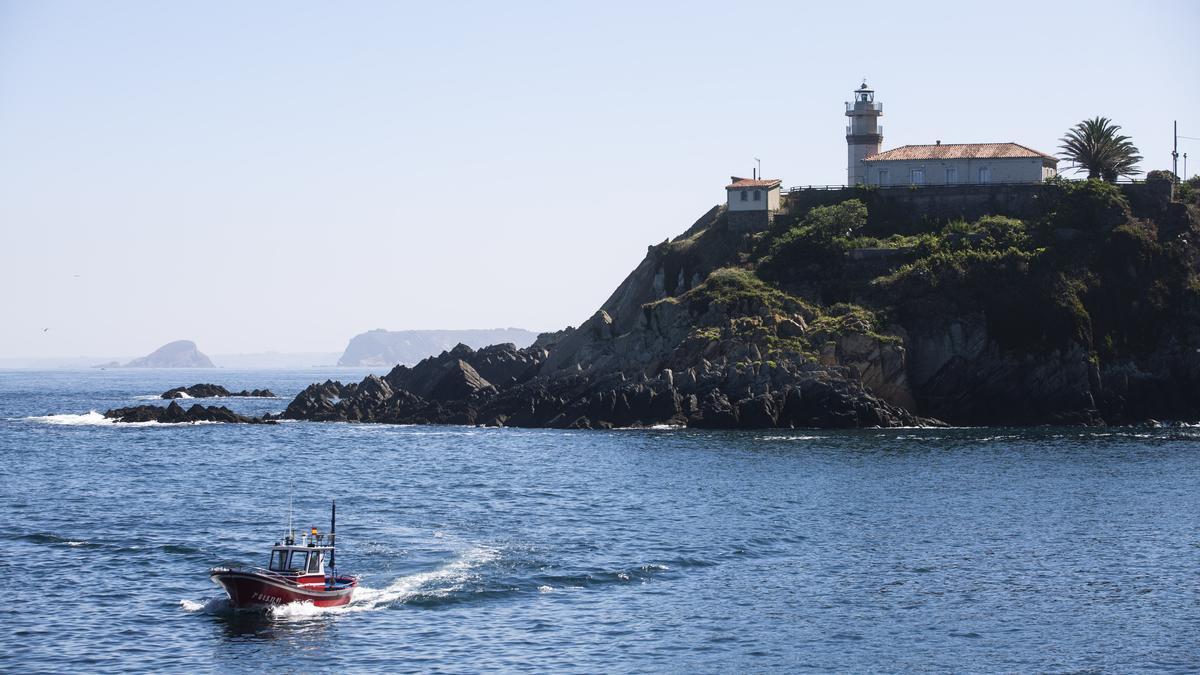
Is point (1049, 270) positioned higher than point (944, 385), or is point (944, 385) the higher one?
point (1049, 270)

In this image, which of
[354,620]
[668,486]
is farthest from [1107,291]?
[354,620]

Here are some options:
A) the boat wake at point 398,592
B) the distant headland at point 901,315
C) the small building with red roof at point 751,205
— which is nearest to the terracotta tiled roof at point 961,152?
the distant headland at point 901,315

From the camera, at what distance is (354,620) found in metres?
48.3

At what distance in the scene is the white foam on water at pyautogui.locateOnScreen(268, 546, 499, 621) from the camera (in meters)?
48.7

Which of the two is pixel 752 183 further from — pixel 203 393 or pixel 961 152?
pixel 203 393

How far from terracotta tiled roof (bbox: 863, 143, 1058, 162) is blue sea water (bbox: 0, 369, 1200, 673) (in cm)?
3890

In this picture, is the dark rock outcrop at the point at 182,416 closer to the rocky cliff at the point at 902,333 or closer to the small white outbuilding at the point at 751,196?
the rocky cliff at the point at 902,333

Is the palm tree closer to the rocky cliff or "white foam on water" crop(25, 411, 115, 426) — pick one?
the rocky cliff

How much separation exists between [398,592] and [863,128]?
100995 millimetres

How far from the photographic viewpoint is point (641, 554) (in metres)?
59.2

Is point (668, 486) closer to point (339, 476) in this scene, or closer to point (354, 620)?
point (339, 476)

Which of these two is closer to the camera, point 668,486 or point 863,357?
point 668,486

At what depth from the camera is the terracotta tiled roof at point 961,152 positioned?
133000 mm

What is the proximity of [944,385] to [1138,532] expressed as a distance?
5020cm
